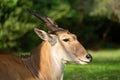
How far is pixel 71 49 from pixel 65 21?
3079cm

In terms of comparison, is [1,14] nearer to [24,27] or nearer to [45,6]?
[24,27]

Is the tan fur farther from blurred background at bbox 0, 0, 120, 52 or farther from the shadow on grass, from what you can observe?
blurred background at bbox 0, 0, 120, 52

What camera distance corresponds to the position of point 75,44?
30.1ft

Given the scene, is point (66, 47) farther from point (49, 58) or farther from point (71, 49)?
point (49, 58)

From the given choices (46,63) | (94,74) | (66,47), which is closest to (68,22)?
(94,74)

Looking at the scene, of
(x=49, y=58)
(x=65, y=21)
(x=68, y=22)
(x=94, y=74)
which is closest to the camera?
(x=49, y=58)

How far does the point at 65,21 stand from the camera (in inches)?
1571

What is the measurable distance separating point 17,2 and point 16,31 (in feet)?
7.07

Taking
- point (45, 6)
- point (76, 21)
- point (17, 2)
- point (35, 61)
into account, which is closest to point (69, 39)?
point (35, 61)

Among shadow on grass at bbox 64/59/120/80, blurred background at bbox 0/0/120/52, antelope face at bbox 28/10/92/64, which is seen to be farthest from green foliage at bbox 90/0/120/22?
antelope face at bbox 28/10/92/64

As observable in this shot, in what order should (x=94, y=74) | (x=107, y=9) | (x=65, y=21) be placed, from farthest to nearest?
(x=65, y=21)
(x=107, y=9)
(x=94, y=74)

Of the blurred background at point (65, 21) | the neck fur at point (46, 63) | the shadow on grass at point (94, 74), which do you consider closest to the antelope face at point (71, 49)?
the neck fur at point (46, 63)

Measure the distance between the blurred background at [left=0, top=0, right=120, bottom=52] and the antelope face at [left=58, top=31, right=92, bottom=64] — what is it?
14026 mm

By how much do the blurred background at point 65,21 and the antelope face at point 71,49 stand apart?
14.0 m
